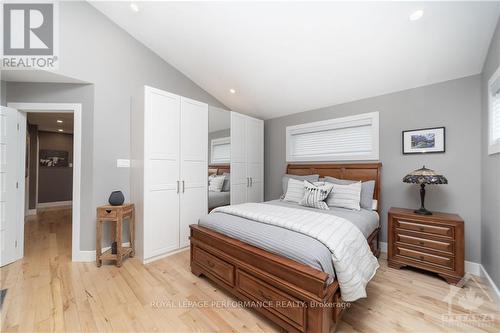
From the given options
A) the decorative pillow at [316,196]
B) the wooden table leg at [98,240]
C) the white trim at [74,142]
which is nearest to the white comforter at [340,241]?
the decorative pillow at [316,196]

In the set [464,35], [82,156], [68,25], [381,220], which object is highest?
[68,25]

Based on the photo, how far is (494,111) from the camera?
2064mm

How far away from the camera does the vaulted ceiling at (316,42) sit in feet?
6.55

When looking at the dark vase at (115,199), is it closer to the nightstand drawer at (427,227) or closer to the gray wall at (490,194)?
the nightstand drawer at (427,227)

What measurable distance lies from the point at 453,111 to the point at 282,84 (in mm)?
2227

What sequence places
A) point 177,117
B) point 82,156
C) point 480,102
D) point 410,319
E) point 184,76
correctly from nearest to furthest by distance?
point 410,319
point 480,102
point 82,156
point 177,117
point 184,76

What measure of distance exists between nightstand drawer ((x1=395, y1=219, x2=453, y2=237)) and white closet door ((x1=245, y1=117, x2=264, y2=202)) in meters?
2.42

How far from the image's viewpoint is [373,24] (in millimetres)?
2090

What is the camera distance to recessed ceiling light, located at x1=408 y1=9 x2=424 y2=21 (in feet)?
6.21

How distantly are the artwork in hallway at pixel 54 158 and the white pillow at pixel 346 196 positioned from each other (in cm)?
745

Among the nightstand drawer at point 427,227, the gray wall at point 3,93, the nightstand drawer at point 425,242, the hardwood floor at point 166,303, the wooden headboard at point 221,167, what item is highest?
the gray wall at point 3,93

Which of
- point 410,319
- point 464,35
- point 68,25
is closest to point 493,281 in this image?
point 410,319

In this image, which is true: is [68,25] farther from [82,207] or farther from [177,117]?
[82,207]

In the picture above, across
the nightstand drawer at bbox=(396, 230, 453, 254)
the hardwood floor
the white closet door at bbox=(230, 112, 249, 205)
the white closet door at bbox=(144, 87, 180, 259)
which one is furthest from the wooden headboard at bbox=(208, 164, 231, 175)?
the nightstand drawer at bbox=(396, 230, 453, 254)
